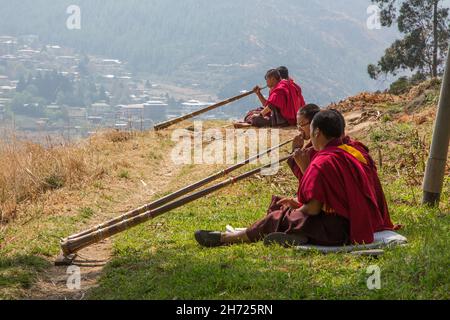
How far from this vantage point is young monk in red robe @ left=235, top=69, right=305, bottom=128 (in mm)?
14039

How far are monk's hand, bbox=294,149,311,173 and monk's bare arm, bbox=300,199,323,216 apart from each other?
2.17 ft

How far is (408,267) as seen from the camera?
5.16 meters

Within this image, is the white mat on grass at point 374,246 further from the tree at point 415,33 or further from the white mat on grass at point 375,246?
the tree at point 415,33

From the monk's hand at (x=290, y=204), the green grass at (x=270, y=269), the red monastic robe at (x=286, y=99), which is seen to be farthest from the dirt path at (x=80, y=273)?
the red monastic robe at (x=286, y=99)

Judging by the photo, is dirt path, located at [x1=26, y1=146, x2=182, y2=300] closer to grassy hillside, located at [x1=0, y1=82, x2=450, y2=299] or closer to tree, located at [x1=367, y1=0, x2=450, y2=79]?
grassy hillside, located at [x1=0, y1=82, x2=450, y2=299]

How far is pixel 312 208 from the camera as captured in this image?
6.17m

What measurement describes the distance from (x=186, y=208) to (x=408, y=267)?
4.61m

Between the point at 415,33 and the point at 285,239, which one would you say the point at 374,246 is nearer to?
the point at 285,239

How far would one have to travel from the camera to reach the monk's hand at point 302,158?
676 cm

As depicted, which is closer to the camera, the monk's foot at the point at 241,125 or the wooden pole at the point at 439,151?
the wooden pole at the point at 439,151

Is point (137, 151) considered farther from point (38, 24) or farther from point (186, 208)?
point (38, 24)

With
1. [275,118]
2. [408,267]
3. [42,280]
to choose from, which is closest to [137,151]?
[275,118]

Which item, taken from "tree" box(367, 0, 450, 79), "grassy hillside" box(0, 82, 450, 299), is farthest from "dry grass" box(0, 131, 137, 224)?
"tree" box(367, 0, 450, 79)

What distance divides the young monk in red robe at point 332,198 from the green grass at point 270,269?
268 millimetres
